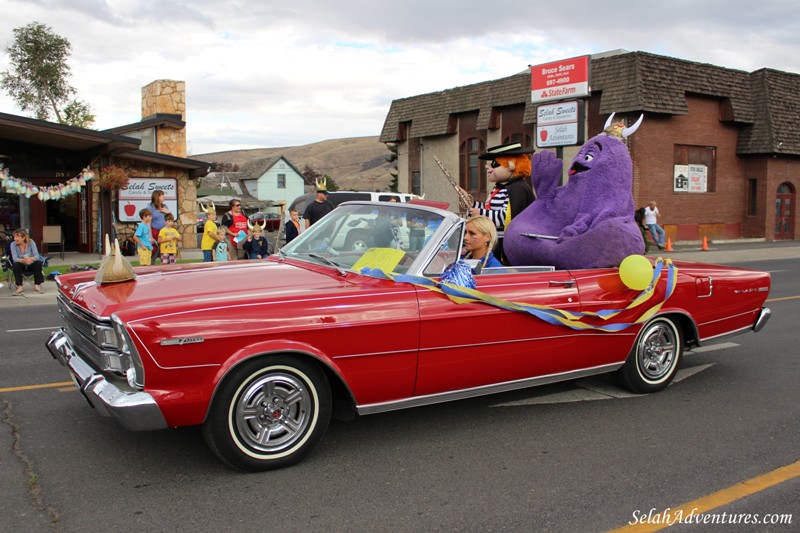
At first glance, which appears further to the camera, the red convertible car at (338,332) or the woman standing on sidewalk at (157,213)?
the woman standing on sidewalk at (157,213)

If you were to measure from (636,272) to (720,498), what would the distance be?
6.16 feet

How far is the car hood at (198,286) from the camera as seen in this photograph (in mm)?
3645

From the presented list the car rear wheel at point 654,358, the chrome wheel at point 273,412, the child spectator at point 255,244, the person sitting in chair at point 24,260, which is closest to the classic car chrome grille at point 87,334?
the chrome wheel at point 273,412

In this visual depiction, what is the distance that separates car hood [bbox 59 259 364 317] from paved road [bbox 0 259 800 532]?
37.0 inches

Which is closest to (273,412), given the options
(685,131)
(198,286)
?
(198,286)

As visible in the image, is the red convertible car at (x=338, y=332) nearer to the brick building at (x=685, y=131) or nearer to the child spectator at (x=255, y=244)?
the child spectator at (x=255, y=244)

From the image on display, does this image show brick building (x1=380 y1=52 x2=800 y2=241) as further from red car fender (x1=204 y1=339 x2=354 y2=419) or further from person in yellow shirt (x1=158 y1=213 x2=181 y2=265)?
red car fender (x1=204 y1=339 x2=354 y2=419)

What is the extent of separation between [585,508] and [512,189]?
3529mm

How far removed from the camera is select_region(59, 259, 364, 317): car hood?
3.64 meters

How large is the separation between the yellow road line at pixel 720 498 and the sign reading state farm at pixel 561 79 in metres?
20.2

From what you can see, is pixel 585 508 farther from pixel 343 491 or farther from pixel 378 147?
pixel 378 147

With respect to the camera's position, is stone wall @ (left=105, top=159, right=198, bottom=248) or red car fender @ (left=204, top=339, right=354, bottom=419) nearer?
Answer: red car fender @ (left=204, top=339, right=354, bottom=419)

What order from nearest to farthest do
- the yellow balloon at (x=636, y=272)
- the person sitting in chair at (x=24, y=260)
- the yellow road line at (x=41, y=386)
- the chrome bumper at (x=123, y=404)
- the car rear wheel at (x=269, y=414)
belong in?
1. the chrome bumper at (x=123, y=404)
2. the car rear wheel at (x=269, y=414)
3. the yellow balloon at (x=636, y=272)
4. the yellow road line at (x=41, y=386)
5. the person sitting in chair at (x=24, y=260)

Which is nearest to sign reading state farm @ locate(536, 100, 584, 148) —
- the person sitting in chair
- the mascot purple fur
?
the person sitting in chair
